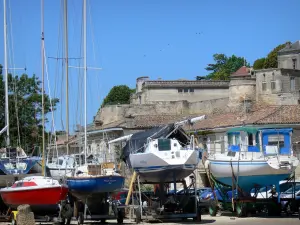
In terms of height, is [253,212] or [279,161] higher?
[279,161]

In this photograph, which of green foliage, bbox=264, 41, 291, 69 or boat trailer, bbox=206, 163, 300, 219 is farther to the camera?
green foliage, bbox=264, 41, 291, 69

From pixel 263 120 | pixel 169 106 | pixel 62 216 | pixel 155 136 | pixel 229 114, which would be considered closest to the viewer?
pixel 62 216

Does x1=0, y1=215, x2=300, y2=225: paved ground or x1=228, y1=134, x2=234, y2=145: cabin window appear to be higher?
x1=228, y1=134, x2=234, y2=145: cabin window

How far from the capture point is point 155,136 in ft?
118

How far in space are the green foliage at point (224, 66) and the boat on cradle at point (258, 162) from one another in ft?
267

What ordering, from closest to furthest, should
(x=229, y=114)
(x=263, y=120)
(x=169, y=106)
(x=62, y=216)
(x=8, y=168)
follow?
(x=62, y=216) < (x=8, y=168) < (x=263, y=120) < (x=229, y=114) < (x=169, y=106)

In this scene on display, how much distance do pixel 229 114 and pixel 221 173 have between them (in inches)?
977

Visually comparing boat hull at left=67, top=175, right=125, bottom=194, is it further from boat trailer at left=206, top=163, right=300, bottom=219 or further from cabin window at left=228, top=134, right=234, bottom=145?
cabin window at left=228, top=134, right=234, bottom=145

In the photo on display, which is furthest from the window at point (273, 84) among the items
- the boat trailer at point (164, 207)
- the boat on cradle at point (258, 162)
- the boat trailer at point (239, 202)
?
the boat trailer at point (164, 207)

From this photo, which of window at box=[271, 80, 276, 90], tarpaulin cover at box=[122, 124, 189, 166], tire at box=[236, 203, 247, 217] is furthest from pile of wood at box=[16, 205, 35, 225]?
window at box=[271, 80, 276, 90]

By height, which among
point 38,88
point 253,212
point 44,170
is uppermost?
point 38,88

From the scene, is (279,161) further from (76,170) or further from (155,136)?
(76,170)

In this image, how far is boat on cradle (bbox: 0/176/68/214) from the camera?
1336 inches

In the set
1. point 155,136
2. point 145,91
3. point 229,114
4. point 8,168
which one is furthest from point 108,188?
point 145,91
